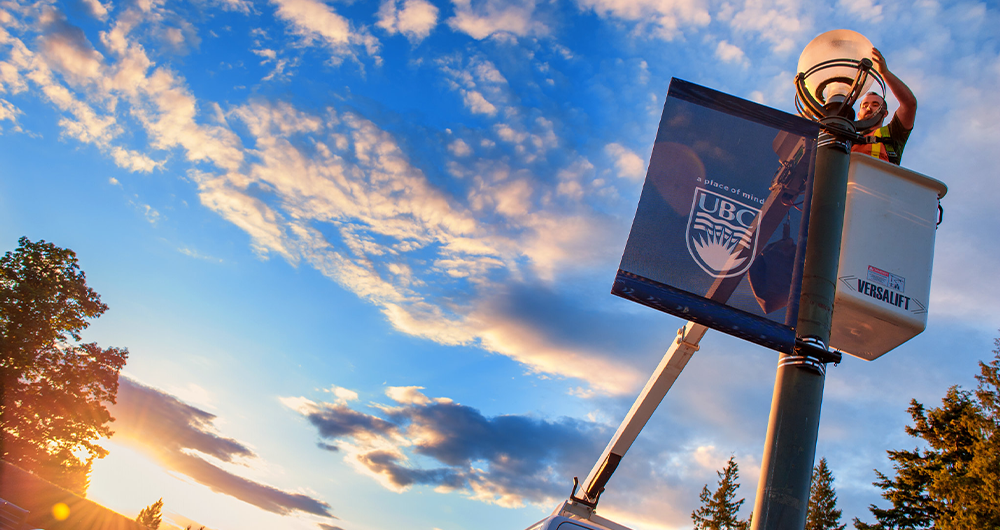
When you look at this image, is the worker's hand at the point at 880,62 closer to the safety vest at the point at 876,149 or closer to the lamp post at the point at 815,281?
the lamp post at the point at 815,281

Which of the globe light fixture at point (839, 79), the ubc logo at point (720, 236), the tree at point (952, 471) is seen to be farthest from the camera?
the tree at point (952, 471)

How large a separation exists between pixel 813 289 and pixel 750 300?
0.47 m

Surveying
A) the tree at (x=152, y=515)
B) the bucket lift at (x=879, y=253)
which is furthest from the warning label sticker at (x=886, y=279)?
the tree at (x=152, y=515)

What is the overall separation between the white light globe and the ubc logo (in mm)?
1331

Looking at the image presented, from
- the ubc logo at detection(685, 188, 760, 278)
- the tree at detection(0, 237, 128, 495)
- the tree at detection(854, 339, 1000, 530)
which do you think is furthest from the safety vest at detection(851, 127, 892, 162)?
the tree at detection(0, 237, 128, 495)

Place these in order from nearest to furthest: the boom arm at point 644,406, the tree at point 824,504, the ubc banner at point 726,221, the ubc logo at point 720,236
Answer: the ubc banner at point 726,221 → the ubc logo at point 720,236 → the boom arm at point 644,406 → the tree at point 824,504

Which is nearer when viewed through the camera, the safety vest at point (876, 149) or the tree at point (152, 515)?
the safety vest at point (876, 149)

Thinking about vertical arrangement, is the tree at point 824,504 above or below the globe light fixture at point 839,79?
above

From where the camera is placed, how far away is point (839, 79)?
468 centimetres

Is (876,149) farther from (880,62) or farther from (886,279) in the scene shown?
(886,279)

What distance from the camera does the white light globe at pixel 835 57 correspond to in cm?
466

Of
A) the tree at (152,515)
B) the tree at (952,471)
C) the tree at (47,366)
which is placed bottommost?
the tree at (152,515)

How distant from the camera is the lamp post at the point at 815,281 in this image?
11.5 ft

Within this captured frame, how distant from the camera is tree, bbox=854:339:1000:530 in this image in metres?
22.3
